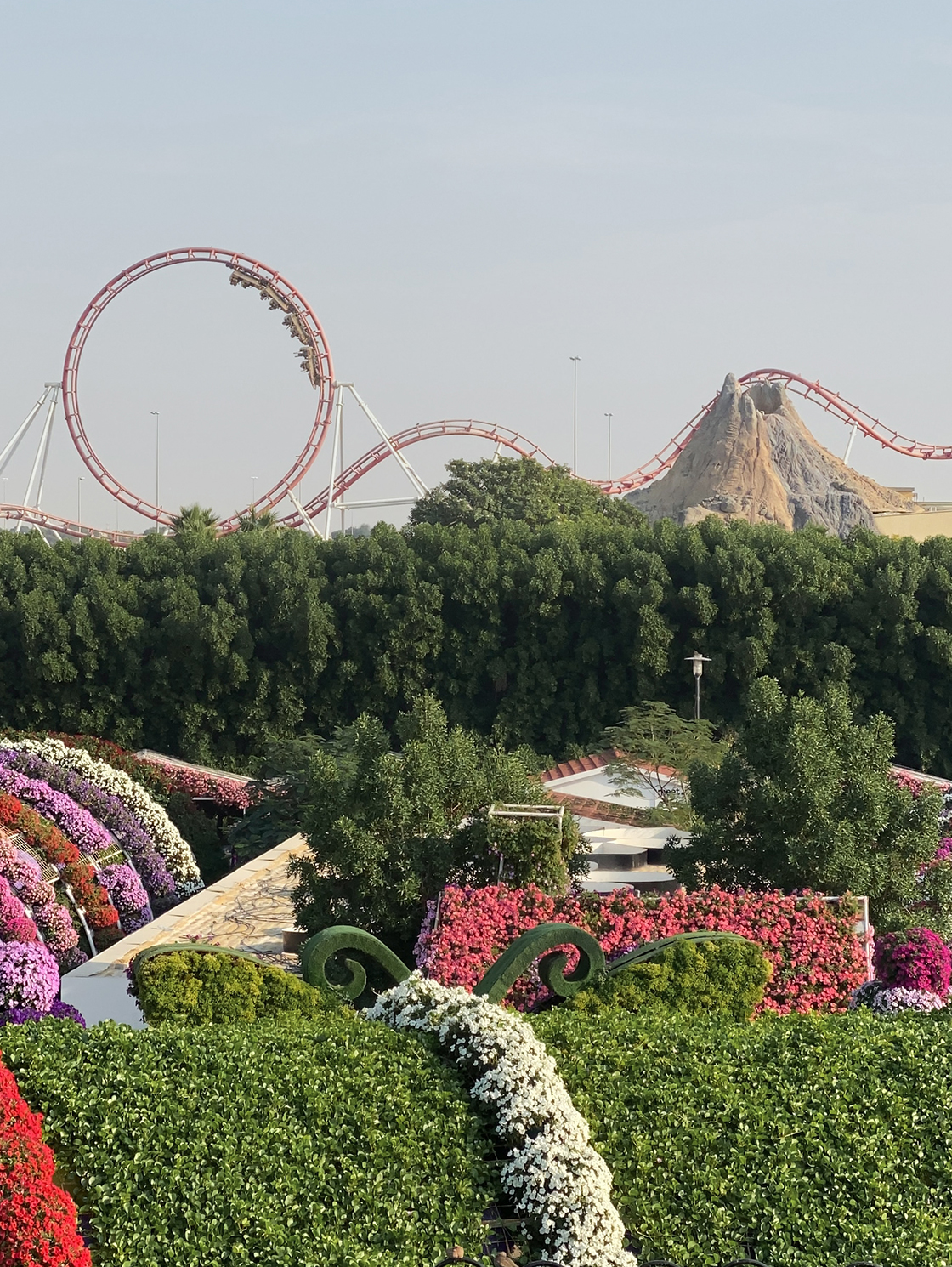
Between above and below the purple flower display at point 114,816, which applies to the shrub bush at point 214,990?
above

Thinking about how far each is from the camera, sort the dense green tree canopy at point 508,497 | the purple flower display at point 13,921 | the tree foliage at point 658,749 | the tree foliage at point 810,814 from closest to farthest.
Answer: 1. the tree foliage at point 810,814
2. the purple flower display at point 13,921
3. the tree foliage at point 658,749
4. the dense green tree canopy at point 508,497

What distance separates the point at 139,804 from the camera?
14.0 metres

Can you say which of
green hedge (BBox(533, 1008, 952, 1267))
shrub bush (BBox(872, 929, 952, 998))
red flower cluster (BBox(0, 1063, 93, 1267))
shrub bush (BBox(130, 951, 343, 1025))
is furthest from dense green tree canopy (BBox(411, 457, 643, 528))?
red flower cluster (BBox(0, 1063, 93, 1267))

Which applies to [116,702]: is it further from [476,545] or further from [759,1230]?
[759,1230]

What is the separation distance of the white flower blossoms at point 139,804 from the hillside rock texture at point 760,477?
26.1m

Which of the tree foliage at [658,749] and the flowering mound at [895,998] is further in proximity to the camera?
the tree foliage at [658,749]

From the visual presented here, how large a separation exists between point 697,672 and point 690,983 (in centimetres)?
1082

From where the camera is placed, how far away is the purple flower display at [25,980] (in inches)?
247

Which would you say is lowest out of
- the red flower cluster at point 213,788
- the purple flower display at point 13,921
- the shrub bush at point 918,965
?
the red flower cluster at point 213,788

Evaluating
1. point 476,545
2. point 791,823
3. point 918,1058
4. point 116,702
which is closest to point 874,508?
point 476,545

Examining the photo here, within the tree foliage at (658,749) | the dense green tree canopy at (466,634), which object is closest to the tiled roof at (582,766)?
the tree foliage at (658,749)

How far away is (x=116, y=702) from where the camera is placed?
1920cm

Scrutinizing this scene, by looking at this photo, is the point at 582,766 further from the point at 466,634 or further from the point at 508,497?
the point at 508,497

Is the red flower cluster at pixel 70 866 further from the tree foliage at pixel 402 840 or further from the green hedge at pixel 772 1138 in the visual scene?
the green hedge at pixel 772 1138
